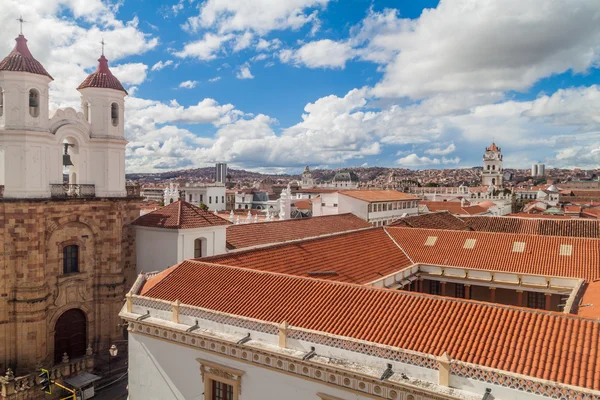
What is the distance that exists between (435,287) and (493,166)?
135 m

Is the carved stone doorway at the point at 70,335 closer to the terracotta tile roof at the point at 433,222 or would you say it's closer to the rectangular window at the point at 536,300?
the terracotta tile roof at the point at 433,222

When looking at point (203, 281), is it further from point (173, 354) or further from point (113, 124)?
point (113, 124)

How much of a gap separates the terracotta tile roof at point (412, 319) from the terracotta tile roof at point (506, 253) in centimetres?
1391

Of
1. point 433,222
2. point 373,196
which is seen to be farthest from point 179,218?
point 373,196

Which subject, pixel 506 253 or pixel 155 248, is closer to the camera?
pixel 155 248

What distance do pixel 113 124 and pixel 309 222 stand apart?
52.5 ft

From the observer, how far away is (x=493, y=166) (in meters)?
149

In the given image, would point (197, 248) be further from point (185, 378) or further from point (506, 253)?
point (506, 253)

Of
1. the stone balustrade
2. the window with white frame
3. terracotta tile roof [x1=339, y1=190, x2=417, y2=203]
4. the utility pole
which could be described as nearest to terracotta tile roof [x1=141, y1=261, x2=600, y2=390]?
the window with white frame

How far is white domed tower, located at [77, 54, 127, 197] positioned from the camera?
25469 mm

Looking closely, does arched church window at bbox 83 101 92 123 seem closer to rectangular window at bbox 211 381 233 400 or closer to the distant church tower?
rectangular window at bbox 211 381 233 400

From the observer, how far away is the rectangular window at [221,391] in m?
14.4

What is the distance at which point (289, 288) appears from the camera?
1606 centimetres

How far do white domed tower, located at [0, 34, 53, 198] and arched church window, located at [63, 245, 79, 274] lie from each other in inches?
130
